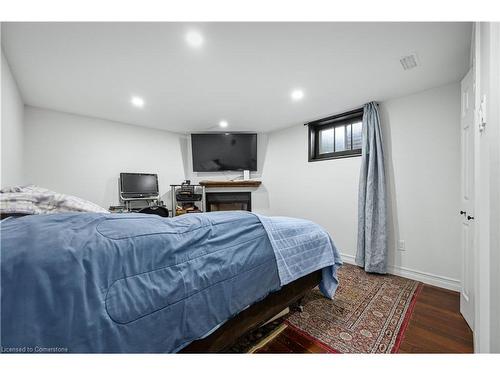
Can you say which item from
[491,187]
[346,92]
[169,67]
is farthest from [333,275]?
[169,67]

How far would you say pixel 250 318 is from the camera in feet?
3.93

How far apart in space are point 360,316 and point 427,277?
135 centimetres

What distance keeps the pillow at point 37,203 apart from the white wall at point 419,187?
3.08 meters

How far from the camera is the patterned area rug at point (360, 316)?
4.46 feet

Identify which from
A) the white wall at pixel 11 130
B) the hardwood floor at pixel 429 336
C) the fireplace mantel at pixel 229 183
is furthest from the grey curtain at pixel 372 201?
the white wall at pixel 11 130

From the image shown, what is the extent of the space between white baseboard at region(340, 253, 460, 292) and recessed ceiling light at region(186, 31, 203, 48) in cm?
324

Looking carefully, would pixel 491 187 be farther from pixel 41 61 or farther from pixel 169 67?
pixel 41 61

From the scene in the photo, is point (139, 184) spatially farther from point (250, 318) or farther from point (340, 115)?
point (340, 115)

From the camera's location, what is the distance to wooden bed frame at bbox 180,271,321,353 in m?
0.98

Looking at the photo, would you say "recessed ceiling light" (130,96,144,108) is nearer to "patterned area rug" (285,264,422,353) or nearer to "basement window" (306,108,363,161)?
"basement window" (306,108,363,161)

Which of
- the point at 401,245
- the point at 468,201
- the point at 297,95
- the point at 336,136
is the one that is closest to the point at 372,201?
the point at 401,245

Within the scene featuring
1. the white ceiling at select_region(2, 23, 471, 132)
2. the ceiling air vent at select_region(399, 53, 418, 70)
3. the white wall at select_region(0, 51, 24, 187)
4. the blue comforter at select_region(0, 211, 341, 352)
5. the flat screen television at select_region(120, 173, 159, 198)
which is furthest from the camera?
the flat screen television at select_region(120, 173, 159, 198)

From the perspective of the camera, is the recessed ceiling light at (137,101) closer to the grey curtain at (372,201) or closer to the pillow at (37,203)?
the pillow at (37,203)

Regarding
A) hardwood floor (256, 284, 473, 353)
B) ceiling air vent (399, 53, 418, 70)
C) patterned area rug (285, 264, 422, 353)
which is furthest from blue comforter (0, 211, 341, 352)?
ceiling air vent (399, 53, 418, 70)
